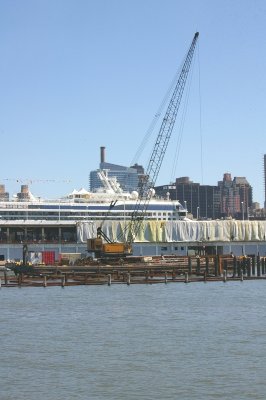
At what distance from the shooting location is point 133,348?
120 ft

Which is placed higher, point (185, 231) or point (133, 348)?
point (185, 231)

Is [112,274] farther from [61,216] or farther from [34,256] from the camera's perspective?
[61,216]

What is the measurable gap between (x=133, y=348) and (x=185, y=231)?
103577mm

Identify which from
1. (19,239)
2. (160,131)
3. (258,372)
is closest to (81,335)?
(258,372)

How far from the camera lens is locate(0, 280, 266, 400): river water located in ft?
93.8

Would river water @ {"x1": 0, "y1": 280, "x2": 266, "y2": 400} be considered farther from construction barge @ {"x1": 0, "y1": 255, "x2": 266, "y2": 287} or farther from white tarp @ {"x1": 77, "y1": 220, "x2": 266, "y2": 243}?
white tarp @ {"x1": 77, "y1": 220, "x2": 266, "y2": 243}

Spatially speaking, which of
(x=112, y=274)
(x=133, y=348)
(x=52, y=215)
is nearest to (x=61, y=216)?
(x=52, y=215)

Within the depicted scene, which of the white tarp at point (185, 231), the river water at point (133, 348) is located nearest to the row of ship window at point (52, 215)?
the white tarp at point (185, 231)

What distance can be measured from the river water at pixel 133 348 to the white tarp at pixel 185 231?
71630 mm

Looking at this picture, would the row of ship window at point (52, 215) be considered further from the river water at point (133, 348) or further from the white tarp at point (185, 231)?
the river water at point (133, 348)

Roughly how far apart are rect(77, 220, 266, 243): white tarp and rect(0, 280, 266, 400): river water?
71.6 m

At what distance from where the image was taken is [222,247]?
140000 mm

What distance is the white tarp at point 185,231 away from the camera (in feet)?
444

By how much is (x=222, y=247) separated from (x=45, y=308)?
87.1 m
